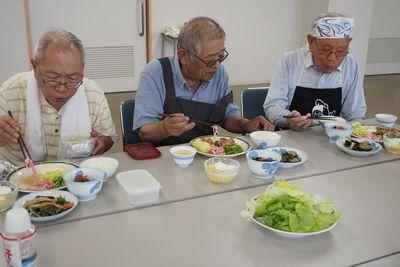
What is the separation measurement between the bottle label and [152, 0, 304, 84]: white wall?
15.7 feet

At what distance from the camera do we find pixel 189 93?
209 cm

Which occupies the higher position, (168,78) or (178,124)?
(168,78)

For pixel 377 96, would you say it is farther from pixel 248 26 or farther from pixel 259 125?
pixel 259 125

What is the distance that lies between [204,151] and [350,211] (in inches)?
25.4

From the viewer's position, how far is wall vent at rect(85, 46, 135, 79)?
5211mm

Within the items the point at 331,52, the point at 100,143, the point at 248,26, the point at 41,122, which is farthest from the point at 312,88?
the point at 248,26

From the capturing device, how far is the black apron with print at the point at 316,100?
7.79ft

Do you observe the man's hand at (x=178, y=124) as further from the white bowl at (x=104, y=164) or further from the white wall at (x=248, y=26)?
the white wall at (x=248, y=26)

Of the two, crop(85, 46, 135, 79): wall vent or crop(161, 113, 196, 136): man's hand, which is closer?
crop(161, 113, 196, 136): man's hand

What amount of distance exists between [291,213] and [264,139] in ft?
2.39

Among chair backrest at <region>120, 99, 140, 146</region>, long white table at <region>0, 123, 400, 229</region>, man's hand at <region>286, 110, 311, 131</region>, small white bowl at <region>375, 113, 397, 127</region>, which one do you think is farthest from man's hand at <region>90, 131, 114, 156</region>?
small white bowl at <region>375, 113, 397, 127</region>

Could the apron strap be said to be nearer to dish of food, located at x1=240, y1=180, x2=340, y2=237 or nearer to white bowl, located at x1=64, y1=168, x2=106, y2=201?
white bowl, located at x1=64, y1=168, x2=106, y2=201

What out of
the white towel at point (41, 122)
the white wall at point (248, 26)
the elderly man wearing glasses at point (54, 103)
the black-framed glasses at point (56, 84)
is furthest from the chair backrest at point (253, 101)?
the white wall at point (248, 26)

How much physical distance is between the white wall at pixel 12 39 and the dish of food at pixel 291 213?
443cm
